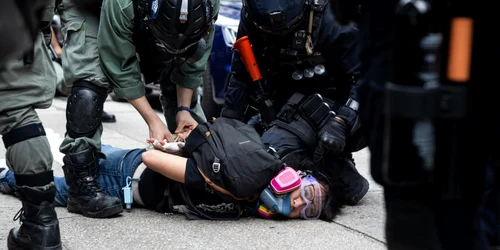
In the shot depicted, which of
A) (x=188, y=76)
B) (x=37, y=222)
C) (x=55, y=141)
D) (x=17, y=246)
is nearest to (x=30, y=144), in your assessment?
A: (x=37, y=222)

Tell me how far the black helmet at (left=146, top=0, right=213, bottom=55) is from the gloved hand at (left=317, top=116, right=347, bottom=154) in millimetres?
740

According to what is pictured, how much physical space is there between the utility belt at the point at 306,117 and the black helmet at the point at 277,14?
0.37m

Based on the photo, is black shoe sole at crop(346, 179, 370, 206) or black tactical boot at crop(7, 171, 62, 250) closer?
black tactical boot at crop(7, 171, 62, 250)

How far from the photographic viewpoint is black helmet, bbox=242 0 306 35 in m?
3.80

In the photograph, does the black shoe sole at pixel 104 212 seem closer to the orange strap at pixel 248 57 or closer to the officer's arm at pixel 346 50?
the orange strap at pixel 248 57

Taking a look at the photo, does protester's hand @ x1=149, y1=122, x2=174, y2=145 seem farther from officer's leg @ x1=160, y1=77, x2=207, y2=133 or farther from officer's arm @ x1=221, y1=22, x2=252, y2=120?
officer's arm @ x1=221, y1=22, x2=252, y2=120

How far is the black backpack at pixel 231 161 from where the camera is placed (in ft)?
11.5

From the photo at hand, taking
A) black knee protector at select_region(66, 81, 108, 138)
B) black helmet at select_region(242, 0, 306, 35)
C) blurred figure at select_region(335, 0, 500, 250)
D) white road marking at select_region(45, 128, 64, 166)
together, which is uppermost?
blurred figure at select_region(335, 0, 500, 250)

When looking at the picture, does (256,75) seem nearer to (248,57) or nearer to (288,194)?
(248,57)

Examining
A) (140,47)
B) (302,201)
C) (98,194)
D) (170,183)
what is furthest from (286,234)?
(140,47)

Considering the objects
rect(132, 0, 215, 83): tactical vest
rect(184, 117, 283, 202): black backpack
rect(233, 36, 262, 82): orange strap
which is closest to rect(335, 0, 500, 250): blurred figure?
rect(184, 117, 283, 202): black backpack

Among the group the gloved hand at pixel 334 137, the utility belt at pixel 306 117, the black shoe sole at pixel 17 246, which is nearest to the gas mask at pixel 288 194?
the gloved hand at pixel 334 137

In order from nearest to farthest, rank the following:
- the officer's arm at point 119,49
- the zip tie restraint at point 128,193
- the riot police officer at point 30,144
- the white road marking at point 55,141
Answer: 1. the riot police officer at point 30,144
2. the officer's arm at point 119,49
3. the zip tie restraint at point 128,193
4. the white road marking at point 55,141

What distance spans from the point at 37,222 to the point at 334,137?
4.68 feet
